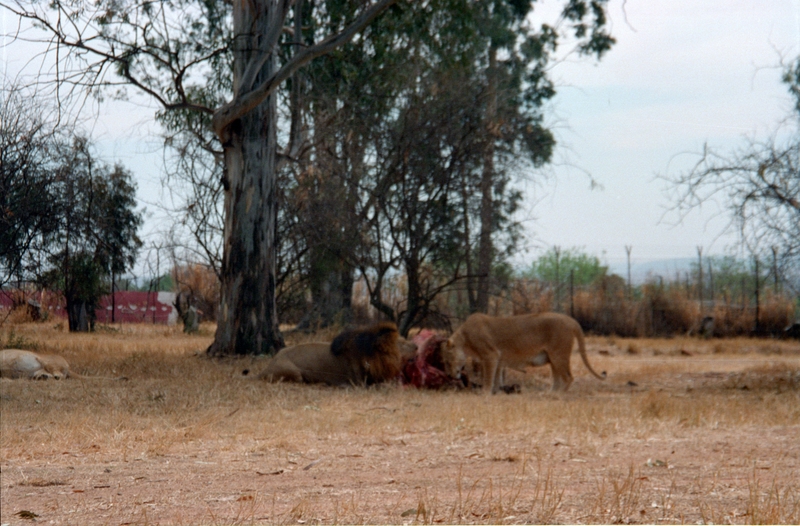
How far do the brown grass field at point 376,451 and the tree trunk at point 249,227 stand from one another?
127 cm

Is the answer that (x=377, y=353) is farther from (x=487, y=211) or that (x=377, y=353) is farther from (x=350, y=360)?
(x=487, y=211)

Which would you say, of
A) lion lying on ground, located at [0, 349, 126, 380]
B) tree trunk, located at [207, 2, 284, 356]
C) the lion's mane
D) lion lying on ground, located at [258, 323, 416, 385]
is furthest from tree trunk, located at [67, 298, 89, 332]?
the lion's mane

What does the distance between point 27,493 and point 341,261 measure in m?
11.3

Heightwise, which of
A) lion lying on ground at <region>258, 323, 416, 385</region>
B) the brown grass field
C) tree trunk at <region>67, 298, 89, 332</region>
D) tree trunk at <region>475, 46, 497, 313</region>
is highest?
tree trunk at <region>475, 46, 497, 313</region>

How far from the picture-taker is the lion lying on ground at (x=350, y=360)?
11.3 meters

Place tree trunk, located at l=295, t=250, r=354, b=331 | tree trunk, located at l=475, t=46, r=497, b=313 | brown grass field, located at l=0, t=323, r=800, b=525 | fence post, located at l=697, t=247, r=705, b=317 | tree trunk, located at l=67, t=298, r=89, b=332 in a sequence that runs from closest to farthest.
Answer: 1. brown grass field, located at l=0, t=323, r=800, b=525
2. tree trunk, located at l=67, t=298, r=89, b=332
3. tree trunk, located at l=475, t=46, r=497, b=313
4. tree trunk, located at l=295, t=250, r=354, b=331
5. fence post, located at l=697, t=247, r=705, b=317

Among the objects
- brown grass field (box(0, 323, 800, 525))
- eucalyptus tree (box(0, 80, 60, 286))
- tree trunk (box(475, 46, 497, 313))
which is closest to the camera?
brown grass field (box(0, 323, 800, 525))

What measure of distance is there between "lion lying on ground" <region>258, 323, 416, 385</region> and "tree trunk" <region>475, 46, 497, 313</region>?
382 centimetres

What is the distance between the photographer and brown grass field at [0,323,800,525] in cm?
462

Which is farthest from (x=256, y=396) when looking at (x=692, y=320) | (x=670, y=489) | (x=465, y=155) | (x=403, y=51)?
(x=692, y=320)

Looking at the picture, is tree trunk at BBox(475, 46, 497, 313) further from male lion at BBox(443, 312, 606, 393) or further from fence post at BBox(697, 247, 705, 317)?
fence post at BBox(697, 247, 705, 317)

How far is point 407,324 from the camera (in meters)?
15.0

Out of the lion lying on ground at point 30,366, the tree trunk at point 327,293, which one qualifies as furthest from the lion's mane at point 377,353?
the tree trunk at point 327,293

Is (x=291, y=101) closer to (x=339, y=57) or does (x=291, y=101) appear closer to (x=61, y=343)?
(x=339, y=57)
